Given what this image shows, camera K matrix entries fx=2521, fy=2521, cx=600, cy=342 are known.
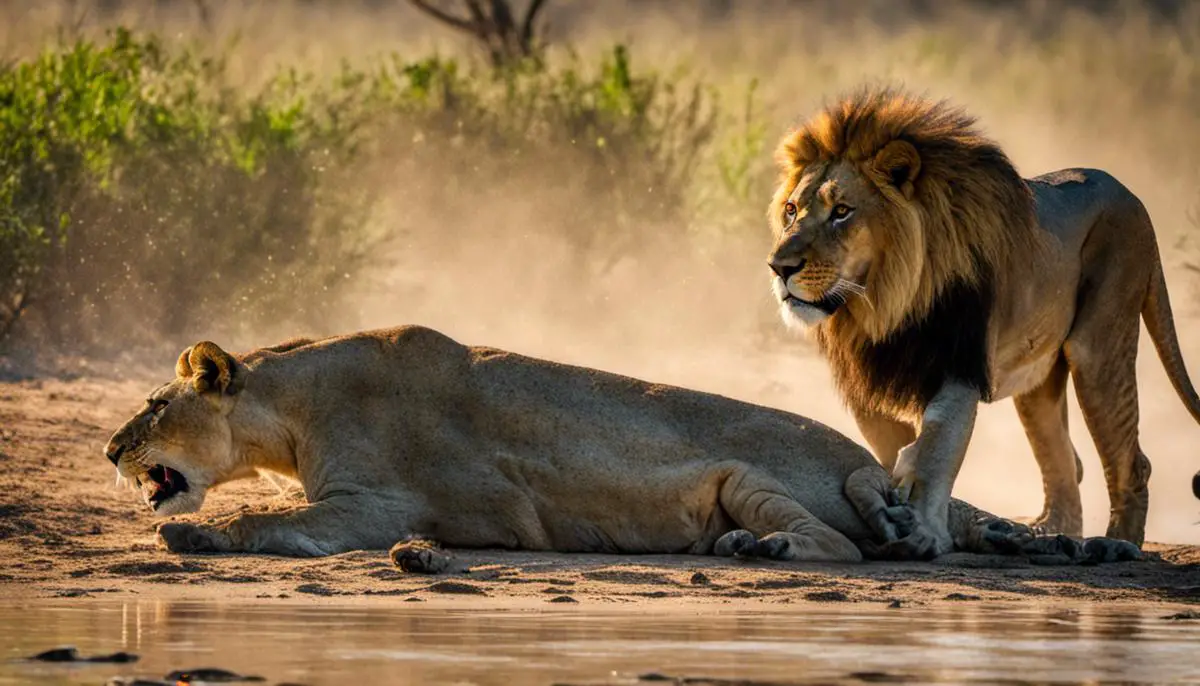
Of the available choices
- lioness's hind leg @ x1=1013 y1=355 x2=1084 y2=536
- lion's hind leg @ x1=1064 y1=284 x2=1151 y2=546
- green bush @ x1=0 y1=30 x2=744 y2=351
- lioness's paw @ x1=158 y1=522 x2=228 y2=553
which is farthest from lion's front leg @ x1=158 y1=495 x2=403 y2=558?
green bush @ x1=0 y1=30 x2=744 y2=351

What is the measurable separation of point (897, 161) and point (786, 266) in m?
0.62

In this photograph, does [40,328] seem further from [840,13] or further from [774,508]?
[840,13]

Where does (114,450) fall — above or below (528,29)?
below

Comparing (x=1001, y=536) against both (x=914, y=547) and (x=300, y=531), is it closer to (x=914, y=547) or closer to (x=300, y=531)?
(x=914, y=547)

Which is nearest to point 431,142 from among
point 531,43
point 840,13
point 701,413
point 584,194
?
point 584,194

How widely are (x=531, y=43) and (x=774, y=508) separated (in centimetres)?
1312

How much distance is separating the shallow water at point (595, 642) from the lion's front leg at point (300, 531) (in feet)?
3.63

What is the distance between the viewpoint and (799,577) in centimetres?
791

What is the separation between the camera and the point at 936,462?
28.5 feet

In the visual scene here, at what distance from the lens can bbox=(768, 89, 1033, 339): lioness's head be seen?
347 inches

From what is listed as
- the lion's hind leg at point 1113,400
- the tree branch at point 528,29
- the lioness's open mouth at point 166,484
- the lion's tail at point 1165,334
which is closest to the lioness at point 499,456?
the lioness's open mouth at point 166,484

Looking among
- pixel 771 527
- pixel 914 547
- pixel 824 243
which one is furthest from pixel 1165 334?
pixel 771 527

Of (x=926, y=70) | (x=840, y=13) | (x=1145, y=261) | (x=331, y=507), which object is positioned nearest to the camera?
(x=331, y=507)

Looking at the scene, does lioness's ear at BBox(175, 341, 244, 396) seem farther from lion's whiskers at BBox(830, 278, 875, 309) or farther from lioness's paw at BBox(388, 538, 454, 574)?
lion's whiskers at BBox(830, 278, 875, 309)
